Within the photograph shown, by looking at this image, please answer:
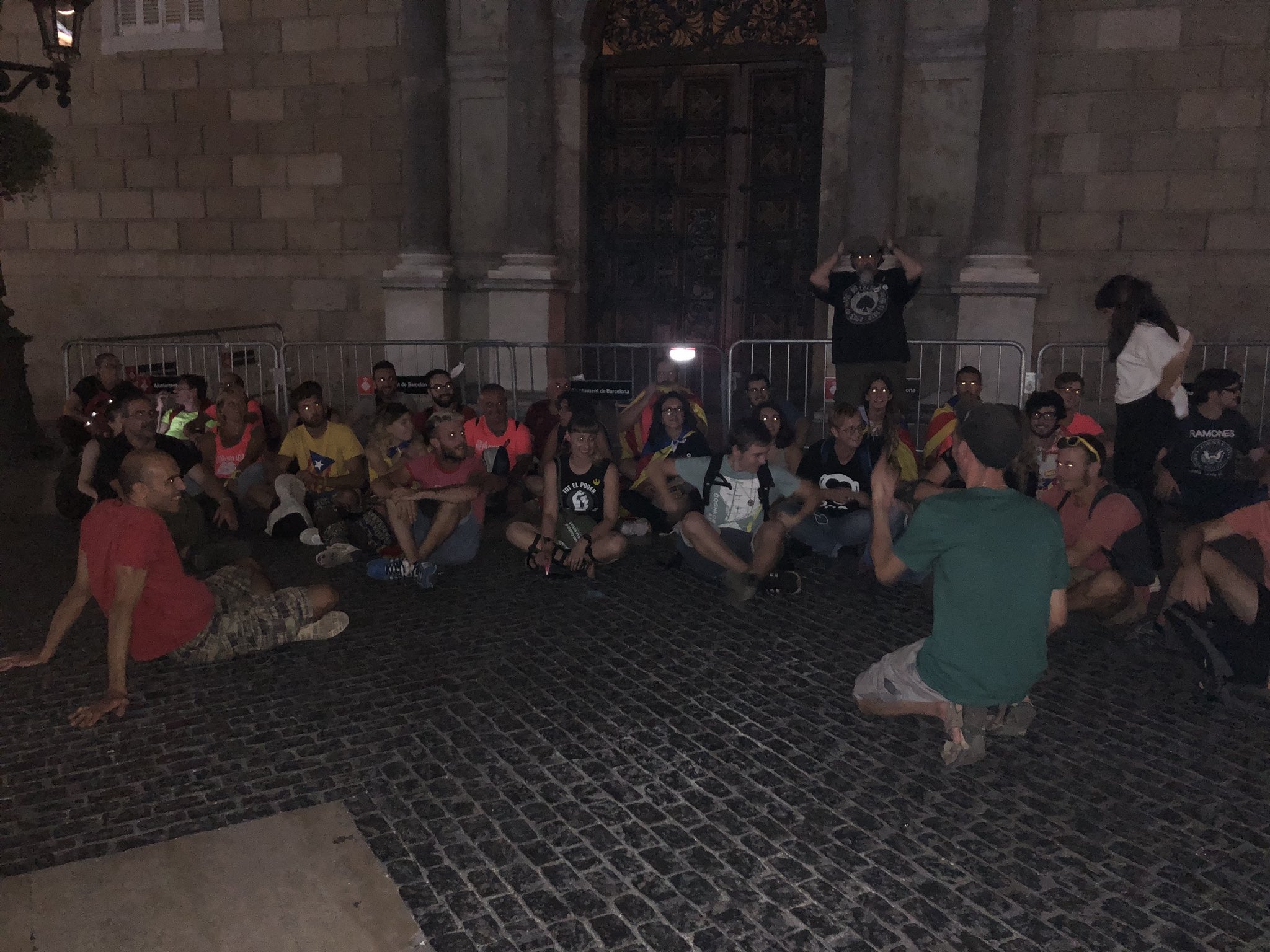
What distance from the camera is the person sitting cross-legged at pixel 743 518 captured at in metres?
6.75

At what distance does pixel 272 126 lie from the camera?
510 inches

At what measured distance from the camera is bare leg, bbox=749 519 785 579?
6.72 meters

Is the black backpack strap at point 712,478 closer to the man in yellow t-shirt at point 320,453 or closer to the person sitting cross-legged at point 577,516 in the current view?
the person sitting cross-legged at point 577,516

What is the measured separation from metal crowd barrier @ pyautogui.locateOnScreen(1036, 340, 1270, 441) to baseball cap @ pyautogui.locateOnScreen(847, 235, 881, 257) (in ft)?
7.07

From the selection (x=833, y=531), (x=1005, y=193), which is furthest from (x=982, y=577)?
(x=1005, y=193)

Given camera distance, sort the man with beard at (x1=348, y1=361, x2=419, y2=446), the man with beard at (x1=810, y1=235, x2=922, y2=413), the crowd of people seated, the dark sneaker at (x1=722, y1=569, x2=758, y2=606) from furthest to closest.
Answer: the man with beard at (x1=348, y1=361, x2=419, y2=446) < the man with beard at (x1=810, y1=235, x2=922, y2=413) < the dark sneaker at (x1=722, y1=569, x2=758, y2=606) < the crowd of people seated

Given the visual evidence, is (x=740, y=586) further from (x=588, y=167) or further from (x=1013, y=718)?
(x=588, y=167)

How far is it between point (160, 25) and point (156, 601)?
10.8m

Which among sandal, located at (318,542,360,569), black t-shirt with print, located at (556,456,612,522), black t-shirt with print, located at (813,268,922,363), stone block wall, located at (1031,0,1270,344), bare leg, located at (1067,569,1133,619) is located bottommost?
sandal, located at (318,542,360,569)

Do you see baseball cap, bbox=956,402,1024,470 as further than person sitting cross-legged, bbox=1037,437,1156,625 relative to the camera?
No

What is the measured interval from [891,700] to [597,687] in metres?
1.42

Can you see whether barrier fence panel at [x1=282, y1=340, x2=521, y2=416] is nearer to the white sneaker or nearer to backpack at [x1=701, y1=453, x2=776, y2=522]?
backpack at [x1=701, y1=453, x2=776, y2=522]

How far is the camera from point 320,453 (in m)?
8.48

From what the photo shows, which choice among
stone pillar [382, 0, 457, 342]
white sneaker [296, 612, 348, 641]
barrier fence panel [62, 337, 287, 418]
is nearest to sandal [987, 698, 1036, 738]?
white sneaker [296, 612, 348, 641]
